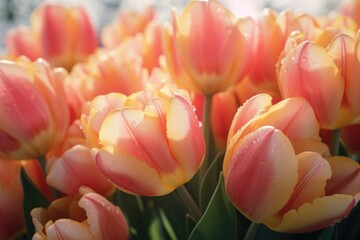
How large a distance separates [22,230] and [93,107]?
146mm

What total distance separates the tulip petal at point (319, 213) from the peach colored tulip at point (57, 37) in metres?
0.55

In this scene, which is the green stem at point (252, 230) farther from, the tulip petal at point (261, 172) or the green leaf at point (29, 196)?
the green leaf at point (29, 196)

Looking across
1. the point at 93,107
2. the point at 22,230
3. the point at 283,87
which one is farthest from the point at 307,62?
the point at 22,230

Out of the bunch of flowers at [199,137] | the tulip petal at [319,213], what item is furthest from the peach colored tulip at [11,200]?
the tulip petal at [319,213]

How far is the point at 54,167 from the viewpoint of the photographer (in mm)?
481

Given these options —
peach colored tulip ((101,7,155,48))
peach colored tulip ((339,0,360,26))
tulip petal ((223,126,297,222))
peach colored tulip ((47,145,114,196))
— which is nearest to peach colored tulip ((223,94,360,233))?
tulip petal ((223,126,297,222))

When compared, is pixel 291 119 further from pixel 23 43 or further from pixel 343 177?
pixel 23 43

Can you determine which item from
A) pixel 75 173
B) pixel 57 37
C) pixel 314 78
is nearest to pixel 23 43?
pixel 57 37

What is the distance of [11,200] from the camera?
513mm

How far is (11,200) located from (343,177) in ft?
0.80

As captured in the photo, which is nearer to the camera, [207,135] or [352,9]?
[207,135]

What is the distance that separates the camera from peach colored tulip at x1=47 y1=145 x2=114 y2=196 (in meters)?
0.47

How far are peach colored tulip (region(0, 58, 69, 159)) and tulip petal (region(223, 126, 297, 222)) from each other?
0.52 ft

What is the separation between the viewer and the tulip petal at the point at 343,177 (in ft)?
1.35
